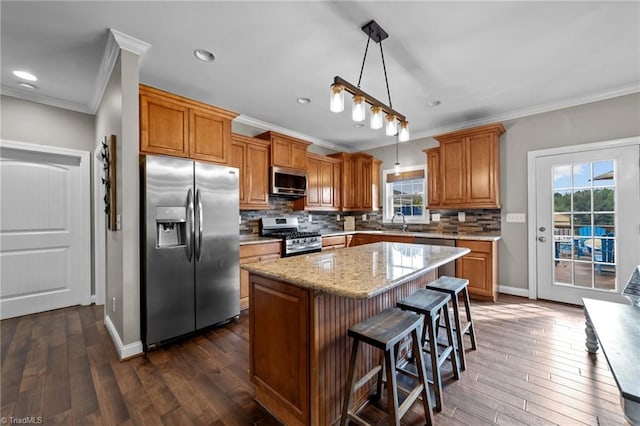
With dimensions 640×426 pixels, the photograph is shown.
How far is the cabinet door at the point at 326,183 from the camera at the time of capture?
504cm

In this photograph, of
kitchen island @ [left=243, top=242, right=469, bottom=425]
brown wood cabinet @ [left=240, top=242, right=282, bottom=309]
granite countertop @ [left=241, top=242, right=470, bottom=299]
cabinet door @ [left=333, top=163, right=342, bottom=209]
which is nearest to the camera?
granite countertop @ [left=241, top=242, right=470, bottom=299]

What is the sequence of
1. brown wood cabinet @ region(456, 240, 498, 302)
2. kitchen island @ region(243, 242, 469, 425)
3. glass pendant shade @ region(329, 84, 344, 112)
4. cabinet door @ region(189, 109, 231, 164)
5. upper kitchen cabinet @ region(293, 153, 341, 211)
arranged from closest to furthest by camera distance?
kitchen island @ region(243, 242, 469, 425) < glass pendant shade @ region(329, 84, 344, 112) < cabinet door @ region(189, 109, 231, 164) < brown wood cabinet @ region(456, 240, 498, 302) < upper kitchen cabinet @ region(293, 153, 341, 211)

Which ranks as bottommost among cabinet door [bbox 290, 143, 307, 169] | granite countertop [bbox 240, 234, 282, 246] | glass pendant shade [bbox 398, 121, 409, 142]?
granite countertop [bbox 240, 234, 282, 246]

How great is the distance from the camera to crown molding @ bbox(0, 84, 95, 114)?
3082 millimetres

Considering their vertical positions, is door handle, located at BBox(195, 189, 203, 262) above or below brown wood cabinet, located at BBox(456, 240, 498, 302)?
above

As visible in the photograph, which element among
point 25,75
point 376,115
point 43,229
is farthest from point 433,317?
point 43,229

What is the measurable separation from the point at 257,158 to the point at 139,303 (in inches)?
92.9

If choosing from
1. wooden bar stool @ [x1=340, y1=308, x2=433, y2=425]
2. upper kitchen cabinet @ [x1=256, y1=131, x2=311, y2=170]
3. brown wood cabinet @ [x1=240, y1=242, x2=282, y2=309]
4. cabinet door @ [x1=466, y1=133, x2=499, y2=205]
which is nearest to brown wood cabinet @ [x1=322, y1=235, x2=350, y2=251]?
brown wood cabinet @ [x1=240, y1=242, x2=282, y2=309]

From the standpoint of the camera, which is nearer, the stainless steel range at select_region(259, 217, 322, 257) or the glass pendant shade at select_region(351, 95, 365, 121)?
the glass pendant shade at select_region(351, 95, 365, 121)

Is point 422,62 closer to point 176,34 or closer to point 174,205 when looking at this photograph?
point 176,34

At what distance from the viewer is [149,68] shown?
2.70 meters

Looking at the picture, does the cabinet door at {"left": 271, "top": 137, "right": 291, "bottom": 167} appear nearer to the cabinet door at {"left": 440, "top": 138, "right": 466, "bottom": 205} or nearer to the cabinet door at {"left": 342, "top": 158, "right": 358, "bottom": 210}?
the cabinet door at {"left": 342, "top": 158, "right": 358, "bottom": 210}

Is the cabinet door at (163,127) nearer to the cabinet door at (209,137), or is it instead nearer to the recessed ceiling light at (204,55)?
the cabinet door at (209,137)

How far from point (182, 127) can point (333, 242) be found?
2.85 m
